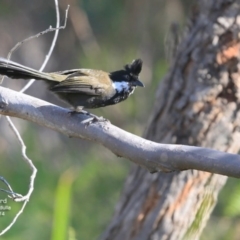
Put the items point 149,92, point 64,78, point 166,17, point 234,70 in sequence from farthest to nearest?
point 166,17, point 149,92, point 234,70, point 64,78

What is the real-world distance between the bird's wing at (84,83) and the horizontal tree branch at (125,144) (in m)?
0.37

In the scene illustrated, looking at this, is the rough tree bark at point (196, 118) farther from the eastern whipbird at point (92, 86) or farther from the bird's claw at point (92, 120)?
the bird's claw at point (92, 120)

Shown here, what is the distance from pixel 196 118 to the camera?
3.07 m

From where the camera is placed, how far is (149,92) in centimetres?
487

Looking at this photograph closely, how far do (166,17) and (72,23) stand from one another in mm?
1026

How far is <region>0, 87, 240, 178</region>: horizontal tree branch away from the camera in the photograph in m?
1.96

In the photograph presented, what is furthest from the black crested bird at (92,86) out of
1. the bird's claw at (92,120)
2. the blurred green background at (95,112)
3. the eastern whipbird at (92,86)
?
the bird's claw at (92,120)

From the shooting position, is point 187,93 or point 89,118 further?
point 187,93

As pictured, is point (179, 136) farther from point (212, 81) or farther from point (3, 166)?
point (3, 166)

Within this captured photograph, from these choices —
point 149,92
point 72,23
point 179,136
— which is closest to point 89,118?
point 179,136

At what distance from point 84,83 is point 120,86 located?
0.16 m

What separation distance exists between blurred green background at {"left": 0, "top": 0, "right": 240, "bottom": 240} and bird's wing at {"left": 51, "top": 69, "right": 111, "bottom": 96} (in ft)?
1.23

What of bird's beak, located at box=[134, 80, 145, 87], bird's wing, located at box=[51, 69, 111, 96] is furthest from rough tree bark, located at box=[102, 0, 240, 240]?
bird's wing, located at box=[51, 69, 111, 96]

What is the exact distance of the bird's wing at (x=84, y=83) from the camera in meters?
2.75
